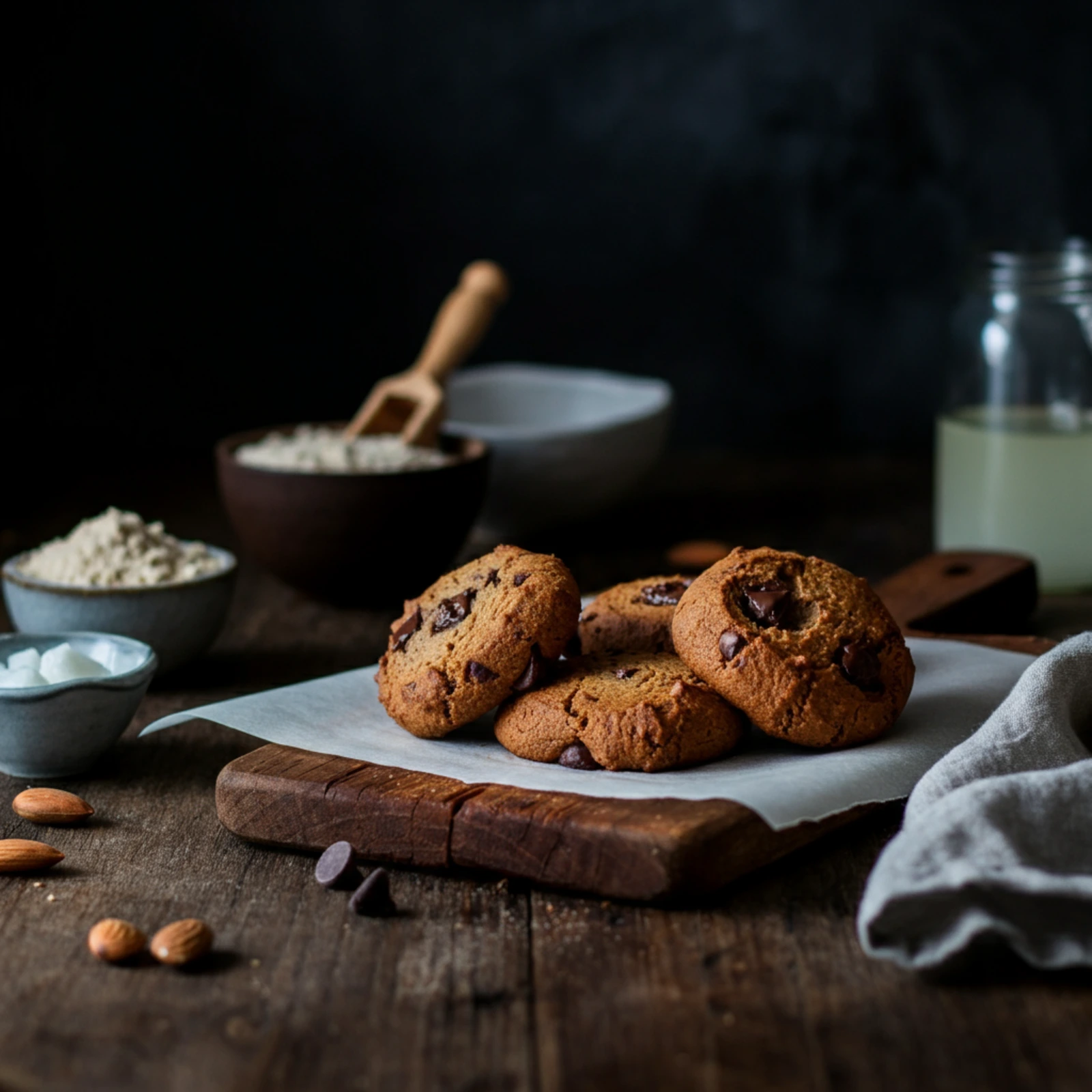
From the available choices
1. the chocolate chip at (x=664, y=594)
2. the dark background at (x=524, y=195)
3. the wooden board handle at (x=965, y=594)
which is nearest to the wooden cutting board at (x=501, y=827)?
the chocolate chip at (x=664, y=594)

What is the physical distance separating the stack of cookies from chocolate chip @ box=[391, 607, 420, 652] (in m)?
0.01

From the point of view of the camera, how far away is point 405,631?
1637 millimetres

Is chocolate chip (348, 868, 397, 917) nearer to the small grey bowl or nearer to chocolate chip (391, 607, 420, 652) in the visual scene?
chocolate chip (391, 607, 420, 652)

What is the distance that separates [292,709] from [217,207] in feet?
7.25

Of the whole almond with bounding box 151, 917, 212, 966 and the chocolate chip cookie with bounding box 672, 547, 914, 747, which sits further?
the chocolate chip cookie with bounding box 672, 547, 914, 747

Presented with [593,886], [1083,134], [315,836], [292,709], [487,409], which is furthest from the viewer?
[1083,134]

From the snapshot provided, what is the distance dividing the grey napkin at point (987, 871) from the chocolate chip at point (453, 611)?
519 millimetres

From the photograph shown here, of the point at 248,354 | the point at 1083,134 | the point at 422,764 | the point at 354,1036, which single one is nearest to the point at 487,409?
the point at 248,354

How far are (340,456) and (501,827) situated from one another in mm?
1150

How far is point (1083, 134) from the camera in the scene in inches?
135

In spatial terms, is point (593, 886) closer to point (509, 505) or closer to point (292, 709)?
point (292, 709)

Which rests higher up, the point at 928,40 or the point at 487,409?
the point at 928,40

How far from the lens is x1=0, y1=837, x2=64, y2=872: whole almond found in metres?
1.42

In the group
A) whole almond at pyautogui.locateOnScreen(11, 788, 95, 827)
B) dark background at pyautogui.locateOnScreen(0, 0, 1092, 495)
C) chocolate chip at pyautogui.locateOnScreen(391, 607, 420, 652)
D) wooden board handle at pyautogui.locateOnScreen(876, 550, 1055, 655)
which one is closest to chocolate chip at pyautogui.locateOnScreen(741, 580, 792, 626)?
chocolate chip at pyautogui.locateOnScreen(391, 607, 420, 652)
